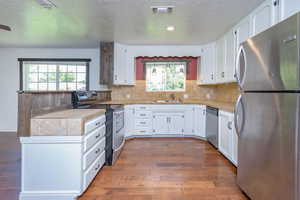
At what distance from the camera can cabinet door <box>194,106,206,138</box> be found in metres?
4.45

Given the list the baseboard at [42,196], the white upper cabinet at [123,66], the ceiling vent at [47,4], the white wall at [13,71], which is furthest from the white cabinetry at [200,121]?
the ceiling vent at [47,4]

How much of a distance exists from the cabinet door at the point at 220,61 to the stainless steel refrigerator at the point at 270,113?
1917mm

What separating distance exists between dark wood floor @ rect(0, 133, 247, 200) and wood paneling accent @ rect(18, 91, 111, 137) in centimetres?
79

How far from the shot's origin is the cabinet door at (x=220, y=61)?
394 centimetres

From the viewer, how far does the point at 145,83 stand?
5.26 meters

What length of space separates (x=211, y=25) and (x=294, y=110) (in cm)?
254

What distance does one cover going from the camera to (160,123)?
462 cm

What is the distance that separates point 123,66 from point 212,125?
2460mm

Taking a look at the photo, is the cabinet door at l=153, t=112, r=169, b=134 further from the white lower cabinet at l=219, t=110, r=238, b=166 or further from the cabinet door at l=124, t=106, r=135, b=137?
the white lower cabinet at l=219, t=110, r=238, b=166

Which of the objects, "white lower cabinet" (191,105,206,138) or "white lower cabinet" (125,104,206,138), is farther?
"white lower cabinet" (125,104,206,138)

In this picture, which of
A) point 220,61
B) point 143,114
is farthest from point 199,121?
point 220,61

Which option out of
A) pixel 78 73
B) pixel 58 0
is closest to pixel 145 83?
pixel 78 73

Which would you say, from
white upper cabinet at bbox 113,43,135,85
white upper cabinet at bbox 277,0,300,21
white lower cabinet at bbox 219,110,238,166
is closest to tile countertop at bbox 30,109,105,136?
white lower cabinet at bbox 219,110,238,166

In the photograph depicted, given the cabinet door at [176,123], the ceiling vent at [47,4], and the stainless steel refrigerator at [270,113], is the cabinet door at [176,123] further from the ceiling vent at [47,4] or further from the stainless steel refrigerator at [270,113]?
the ceiling vent at [47,4]
